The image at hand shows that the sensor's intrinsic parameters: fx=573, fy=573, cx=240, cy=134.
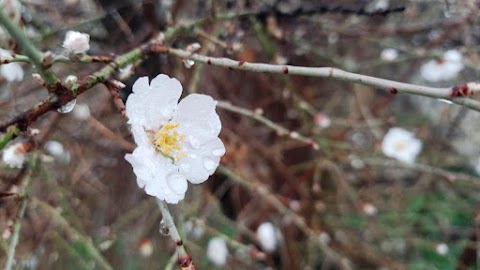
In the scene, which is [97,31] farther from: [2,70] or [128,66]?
[128,66]

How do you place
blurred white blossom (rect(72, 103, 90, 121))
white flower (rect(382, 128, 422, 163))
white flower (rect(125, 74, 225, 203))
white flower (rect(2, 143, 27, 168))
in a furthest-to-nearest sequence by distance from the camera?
1. white flower (rect(382, 128, 422, 163))
2. blurred white blossom (rect(72, 103, 90, 121))
3. white flower (rect(2, 143, 27, 168))
4. white flower (rect(125, 74, 225, 203))

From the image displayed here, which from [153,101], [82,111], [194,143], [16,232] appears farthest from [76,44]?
[82,111]

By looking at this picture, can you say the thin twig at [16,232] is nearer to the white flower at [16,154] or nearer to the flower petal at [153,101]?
the white flower at [16,154]

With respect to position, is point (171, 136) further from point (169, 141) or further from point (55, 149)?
point (55, 149)

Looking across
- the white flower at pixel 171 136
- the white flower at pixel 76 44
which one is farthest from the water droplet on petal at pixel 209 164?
the white flower at pixel 76 44

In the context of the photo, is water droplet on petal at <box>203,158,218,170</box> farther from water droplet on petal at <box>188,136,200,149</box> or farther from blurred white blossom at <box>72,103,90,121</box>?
blurred white blossom at <box>72,103,90,121</box>

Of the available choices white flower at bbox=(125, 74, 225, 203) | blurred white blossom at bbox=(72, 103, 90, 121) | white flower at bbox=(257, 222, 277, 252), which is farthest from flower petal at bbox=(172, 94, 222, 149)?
white flower at bbox=(257, 222, 277, 252)

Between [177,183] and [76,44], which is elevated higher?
[76,44]
